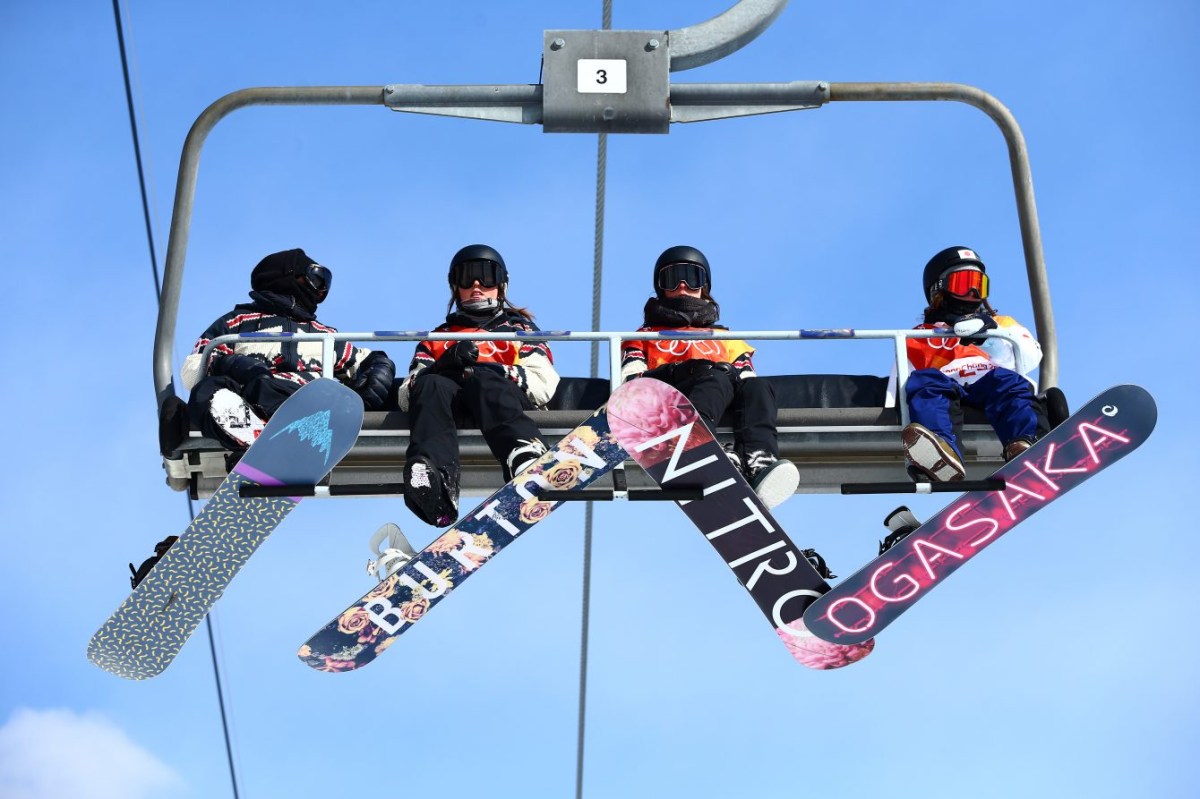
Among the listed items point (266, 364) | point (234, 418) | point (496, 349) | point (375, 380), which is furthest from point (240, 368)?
point (496, 349)

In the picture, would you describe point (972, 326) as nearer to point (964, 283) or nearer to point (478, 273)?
point (964, 283)

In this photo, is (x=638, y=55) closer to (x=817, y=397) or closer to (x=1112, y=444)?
(x=817, y=397)

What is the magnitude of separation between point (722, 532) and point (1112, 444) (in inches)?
51.7

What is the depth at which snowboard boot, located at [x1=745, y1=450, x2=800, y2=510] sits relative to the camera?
5.46 m

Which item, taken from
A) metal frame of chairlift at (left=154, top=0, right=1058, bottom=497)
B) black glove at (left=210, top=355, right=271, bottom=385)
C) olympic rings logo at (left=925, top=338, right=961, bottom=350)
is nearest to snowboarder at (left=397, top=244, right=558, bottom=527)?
metal frame of chairlift at (left=154, top=0, right=1058, bottom=497)

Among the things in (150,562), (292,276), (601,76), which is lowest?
(150,562)

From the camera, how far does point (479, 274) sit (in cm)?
637

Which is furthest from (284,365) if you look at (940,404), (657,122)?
(940,404)

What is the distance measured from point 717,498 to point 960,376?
121 centimetres

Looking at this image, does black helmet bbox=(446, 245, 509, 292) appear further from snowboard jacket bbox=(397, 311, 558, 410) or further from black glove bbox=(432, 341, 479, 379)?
black glove bbox=(432, 341, 479, 379)

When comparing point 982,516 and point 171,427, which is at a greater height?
point 171,427

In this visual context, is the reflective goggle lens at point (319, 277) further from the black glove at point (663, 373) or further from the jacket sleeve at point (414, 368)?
the black glove at point (663, 373)

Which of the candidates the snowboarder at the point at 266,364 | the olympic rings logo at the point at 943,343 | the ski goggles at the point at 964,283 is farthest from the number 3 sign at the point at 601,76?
the ski goggles at the point at 964,283

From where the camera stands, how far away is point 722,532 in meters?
5.39
